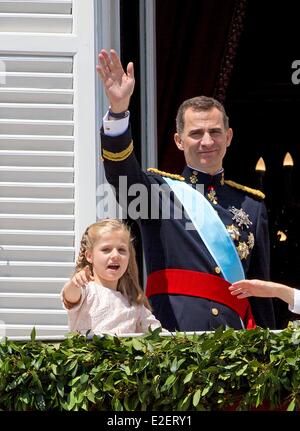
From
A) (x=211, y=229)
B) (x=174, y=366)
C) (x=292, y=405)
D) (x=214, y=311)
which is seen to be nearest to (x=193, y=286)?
(x=214, y=311)

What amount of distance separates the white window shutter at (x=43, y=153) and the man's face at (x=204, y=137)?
40 centimetres

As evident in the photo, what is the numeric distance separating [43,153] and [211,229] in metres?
0.68

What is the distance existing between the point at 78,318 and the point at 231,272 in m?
0.63

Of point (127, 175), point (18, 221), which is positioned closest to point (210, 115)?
point (127, 175)

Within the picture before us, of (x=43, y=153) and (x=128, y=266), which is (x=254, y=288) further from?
(x=43, y=153)

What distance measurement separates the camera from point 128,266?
5945mm

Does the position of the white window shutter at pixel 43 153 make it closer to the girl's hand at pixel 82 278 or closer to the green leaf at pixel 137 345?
the girl's hand at pixel 82 278

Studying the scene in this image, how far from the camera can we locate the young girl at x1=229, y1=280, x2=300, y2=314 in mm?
5859

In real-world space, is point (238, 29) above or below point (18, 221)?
above

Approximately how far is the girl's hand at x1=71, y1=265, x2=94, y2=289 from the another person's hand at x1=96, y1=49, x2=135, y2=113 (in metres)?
0.54

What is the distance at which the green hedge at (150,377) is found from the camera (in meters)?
5.61

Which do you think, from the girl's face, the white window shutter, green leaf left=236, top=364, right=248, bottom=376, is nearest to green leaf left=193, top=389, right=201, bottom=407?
green leaf left=236, top=364, right=248, bottom=376

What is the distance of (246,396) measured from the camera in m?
5.62
